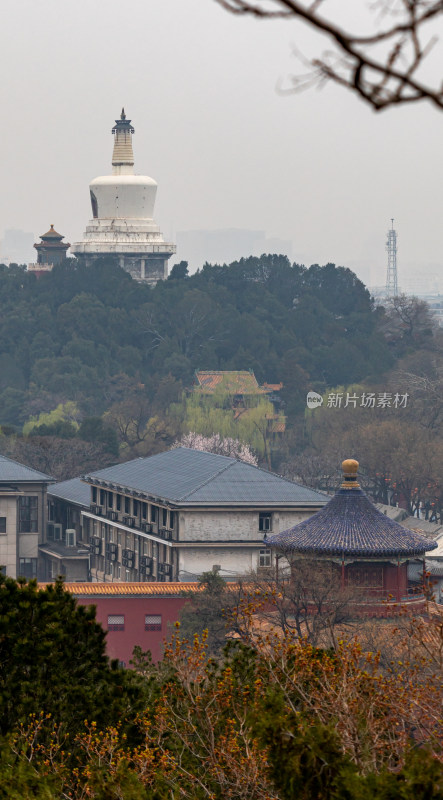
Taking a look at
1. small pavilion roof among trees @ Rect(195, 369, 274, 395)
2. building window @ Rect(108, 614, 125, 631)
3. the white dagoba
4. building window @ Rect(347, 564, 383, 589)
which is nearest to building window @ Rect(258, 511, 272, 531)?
building window @ Rect(108, 614, 125, 631)

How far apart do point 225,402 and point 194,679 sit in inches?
3613

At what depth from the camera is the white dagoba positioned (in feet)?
443

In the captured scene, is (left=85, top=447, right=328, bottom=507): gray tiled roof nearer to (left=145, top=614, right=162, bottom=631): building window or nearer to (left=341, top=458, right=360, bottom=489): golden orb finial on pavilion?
(left=145, top=614, right=162, bottom=631): building window

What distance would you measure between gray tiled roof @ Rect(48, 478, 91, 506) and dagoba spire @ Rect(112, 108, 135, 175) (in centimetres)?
6216

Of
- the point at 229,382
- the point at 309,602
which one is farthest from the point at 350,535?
the point at 229,382

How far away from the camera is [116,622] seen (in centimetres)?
4953

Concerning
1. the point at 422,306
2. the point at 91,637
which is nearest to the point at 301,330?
the point at 422,306

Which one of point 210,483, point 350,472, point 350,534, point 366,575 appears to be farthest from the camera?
point 210,483

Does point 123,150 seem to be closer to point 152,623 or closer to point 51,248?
point 51,248

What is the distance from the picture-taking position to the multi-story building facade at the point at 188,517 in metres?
58.2

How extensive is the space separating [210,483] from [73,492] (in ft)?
45.6

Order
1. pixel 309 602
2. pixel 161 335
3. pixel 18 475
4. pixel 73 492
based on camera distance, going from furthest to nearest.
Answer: pixel 161 335, pixel 73 492, pixel 18 475, pixel 309 602

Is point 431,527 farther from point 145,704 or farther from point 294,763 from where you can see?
point 294,763

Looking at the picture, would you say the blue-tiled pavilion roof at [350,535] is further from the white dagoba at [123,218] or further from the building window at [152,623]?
the white dagoba at [123,218]
